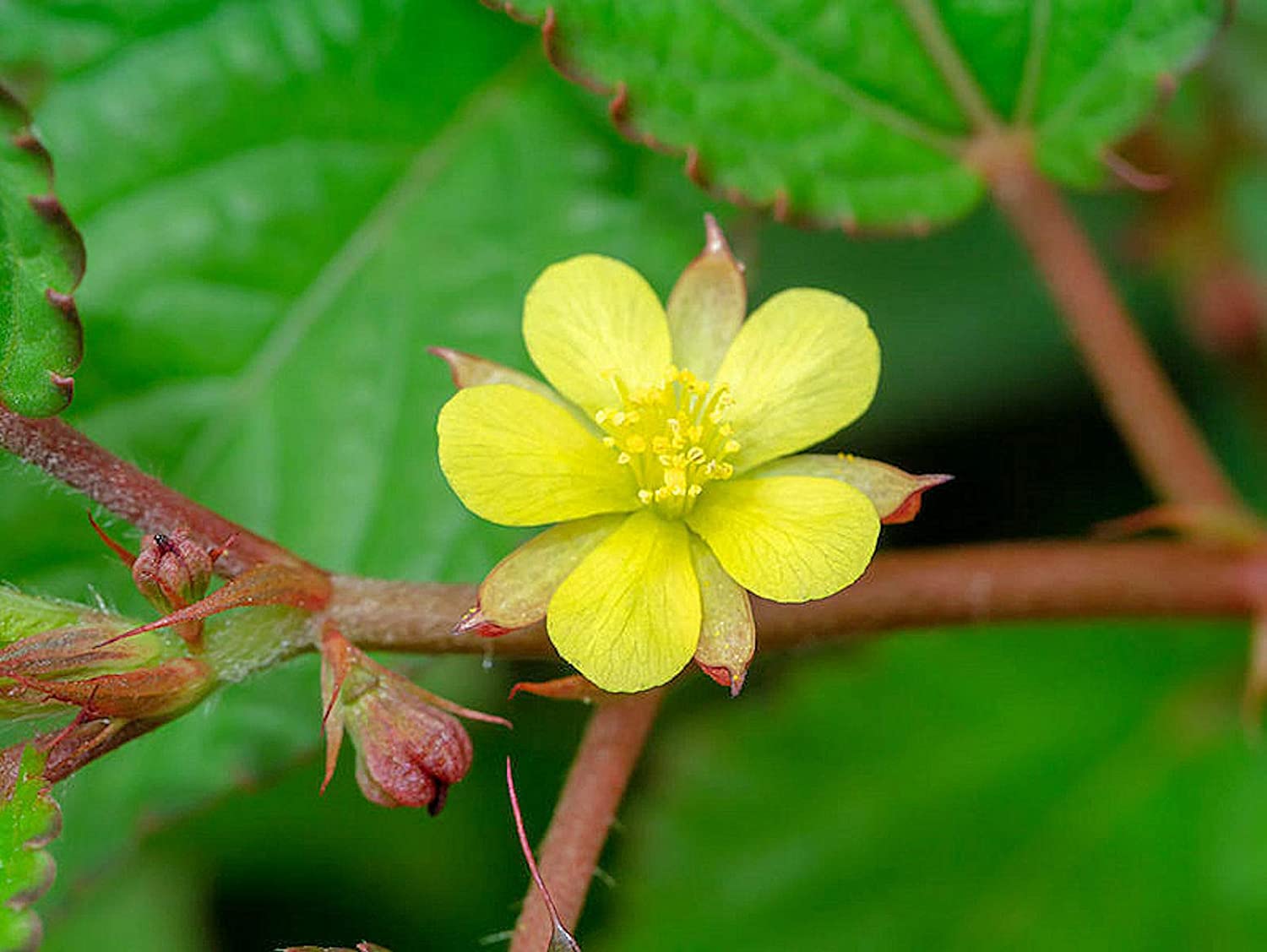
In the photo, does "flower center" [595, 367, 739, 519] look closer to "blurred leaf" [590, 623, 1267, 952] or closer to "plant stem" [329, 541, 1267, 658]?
"plant stem" [329, 541, 1267, 658]

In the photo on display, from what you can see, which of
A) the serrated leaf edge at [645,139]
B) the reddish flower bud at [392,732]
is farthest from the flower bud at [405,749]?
the serrated leaf edge at [645,139]

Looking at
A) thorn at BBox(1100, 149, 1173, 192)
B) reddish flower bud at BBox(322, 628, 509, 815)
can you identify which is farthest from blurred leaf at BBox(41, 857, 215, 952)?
thorn at BBox(1100, 149, 1173, 192)

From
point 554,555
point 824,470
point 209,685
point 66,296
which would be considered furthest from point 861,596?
point 66,296

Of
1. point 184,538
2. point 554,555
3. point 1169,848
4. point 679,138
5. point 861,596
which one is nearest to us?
point 184,538

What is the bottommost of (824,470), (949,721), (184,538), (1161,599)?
(949,721)

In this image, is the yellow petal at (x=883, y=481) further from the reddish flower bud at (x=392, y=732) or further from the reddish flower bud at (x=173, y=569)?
the reddish flower bud at (x=173, y=569)

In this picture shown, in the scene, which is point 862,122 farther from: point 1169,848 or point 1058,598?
point 1169,848
